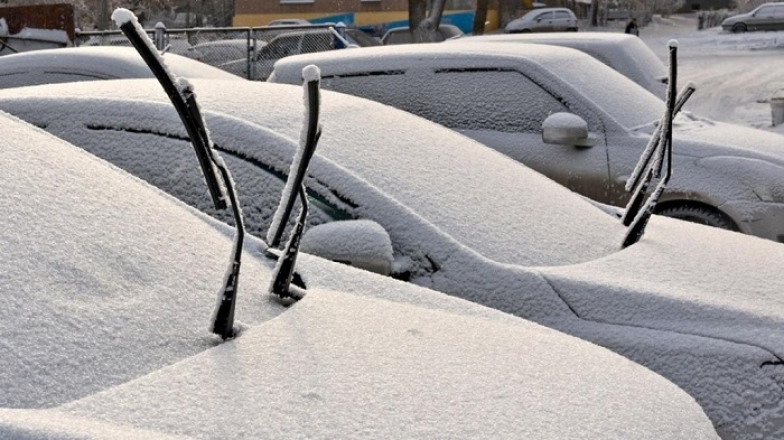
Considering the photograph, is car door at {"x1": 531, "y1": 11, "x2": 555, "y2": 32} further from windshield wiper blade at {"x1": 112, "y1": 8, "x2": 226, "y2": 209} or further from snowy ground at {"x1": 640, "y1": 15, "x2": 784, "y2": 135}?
windshield wiper blade at {"x1": 112, "y1": 8, "x2": 226, "y2": 209}

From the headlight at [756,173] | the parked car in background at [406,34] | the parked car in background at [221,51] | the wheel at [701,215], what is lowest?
the parked car in background at [406,34]

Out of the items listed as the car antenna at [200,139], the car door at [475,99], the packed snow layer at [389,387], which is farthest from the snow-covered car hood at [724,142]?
the car antenna at [200,139]

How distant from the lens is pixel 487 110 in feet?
25.3

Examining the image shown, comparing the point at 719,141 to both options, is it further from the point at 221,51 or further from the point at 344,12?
the point at 344,12

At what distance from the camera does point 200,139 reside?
8.40ft

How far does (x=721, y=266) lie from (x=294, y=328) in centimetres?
224

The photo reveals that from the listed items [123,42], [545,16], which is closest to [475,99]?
[123,42]

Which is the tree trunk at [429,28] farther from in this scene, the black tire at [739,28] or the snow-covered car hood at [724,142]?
the black tire at [739,28]

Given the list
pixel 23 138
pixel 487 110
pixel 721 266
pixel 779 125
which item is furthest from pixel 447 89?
pixel 779 125

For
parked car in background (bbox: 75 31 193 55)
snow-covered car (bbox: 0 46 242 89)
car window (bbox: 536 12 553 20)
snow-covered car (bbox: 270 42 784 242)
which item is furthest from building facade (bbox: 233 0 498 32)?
snow-covered car (bbox: 270 42 784 242)

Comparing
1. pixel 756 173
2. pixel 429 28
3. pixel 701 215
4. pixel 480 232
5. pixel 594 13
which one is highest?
pixel 480 232

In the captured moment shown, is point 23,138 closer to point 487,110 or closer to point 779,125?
point 487,110

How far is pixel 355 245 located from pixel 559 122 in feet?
12.1

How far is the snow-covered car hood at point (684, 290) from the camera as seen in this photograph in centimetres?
385
